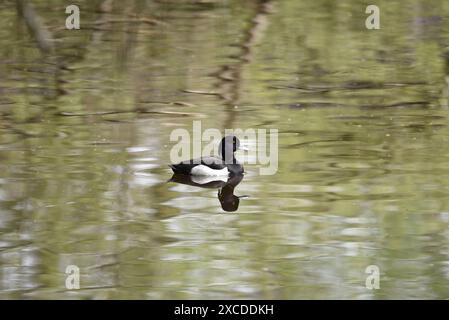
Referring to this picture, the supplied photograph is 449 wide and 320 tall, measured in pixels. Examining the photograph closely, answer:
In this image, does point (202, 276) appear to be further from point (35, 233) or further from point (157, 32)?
point (157, 32)

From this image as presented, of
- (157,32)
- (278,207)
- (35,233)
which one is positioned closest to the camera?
(35,233)

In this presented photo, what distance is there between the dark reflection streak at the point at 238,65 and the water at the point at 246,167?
3 centimetres

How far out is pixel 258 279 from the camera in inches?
231

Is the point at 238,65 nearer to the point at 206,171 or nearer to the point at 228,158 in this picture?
the point at 228,158

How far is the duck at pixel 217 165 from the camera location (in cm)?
799

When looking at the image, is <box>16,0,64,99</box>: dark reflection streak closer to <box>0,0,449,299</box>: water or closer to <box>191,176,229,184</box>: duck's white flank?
<box>0,0,449,299</box>: water

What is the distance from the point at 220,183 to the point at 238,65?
15.0 ft

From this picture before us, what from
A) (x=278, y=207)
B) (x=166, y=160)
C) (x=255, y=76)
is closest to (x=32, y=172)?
(x=166, y=160)

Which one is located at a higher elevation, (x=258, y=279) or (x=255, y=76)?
(x=255, y=76)

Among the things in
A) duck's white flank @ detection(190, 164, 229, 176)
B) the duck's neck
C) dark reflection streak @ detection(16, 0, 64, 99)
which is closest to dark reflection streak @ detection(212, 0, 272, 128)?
the duck's neck

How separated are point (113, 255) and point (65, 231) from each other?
1.80 feet

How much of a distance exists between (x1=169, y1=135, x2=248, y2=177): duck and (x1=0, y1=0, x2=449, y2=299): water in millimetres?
143

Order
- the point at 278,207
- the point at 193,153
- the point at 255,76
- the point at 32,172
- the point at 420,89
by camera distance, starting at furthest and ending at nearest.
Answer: the point at 255,76 < the point at 420,89 < the point at 193,153 < the point at 32,172 < the point at 278,207

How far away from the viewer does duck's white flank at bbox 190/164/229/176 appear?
808 centimetres
